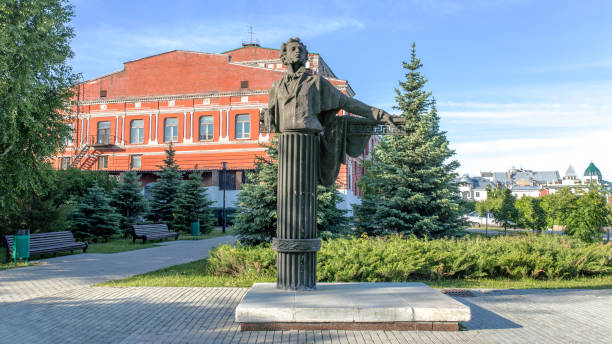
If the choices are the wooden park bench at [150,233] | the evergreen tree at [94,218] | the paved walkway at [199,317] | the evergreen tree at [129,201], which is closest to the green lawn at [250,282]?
the paved walkway at [199,317]

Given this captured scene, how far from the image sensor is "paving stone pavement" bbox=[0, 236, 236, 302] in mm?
8273

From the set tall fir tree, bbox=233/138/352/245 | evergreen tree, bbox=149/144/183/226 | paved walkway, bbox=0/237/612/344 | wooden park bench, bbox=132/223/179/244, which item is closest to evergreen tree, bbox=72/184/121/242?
wooden park bench, bbox=132/223/179/244

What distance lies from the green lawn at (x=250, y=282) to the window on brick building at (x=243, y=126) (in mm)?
28491

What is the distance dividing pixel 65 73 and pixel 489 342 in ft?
51.0

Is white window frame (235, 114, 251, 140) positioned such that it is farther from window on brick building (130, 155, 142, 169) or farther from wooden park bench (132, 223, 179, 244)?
wooden park bench (132, 223, 179, 244)

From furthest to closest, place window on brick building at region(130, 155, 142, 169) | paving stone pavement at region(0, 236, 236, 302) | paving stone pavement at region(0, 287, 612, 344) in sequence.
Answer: window on brick building at region(130, 155, 142, 169), paving stone pavement at region(0, 236, 236, 302), paving stone pavement at region(0, 287, 612, 344)

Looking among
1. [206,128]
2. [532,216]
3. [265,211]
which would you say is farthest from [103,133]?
[532,216]

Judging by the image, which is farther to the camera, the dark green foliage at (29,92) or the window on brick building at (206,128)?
the window on brick building at (206,128)

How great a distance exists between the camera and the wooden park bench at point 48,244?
12078 mm

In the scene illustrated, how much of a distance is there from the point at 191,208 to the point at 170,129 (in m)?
16.3

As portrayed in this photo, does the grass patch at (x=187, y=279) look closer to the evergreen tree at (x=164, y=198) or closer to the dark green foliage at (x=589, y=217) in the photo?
the dark green foliage at (x=589, y=217)

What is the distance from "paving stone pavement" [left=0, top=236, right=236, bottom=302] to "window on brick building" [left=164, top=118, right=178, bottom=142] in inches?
995

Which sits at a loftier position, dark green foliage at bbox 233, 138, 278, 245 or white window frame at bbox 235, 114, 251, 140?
white window frame at bbox 235, 114, 251, 140

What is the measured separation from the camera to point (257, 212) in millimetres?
11547
